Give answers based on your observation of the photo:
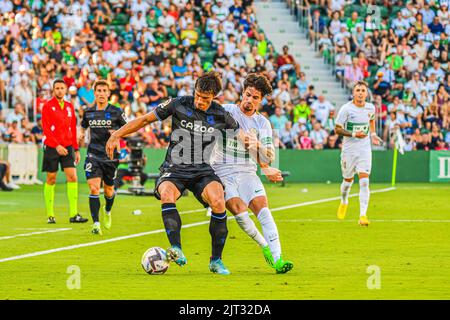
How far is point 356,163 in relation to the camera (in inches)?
822

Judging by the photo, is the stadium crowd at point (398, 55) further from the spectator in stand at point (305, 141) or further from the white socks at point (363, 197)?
the white socks at point (363, 197)

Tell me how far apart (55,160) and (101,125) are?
204cm

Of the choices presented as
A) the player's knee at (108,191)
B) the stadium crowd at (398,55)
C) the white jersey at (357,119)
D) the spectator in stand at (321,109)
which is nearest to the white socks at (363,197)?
the white jersey at (357,119)

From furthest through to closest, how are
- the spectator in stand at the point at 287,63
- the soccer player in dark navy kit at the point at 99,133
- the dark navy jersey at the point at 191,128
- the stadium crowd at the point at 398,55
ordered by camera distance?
the spectator in stand at the point at 287,63, the stadium crowd at the point at 398,55, the soccer player in dark navy kit at the point at 99,133, the dark navy jersey at the point at 191,128

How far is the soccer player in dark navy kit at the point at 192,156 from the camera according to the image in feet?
40.8

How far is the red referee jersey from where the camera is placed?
1994 cm

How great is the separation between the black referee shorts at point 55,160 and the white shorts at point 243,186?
751 centimetres

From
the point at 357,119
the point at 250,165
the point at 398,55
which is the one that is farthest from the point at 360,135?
the point at 398,55

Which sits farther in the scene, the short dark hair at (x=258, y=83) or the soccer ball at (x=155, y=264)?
the short dark hair at (x=258, y=83)

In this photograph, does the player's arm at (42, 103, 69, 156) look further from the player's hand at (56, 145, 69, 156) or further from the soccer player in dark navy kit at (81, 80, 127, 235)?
the soccer player in dark navy kit at (81, 80, 127, 235)

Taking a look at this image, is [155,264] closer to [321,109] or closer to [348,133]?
[348,133]

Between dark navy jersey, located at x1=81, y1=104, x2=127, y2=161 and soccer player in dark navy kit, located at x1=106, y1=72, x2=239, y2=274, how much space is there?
577 cm
